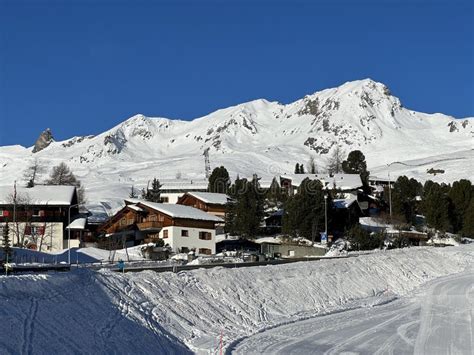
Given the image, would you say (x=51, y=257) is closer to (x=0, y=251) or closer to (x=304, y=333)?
(x=0, y=251)

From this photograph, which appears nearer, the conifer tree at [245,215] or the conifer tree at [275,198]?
the conifer tree at [245,215]

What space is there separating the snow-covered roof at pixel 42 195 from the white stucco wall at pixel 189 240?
14.6m

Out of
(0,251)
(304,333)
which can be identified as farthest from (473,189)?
(304,333)

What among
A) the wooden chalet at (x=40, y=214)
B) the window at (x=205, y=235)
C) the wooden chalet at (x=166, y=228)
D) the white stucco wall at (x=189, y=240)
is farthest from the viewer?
the wooden chalet at (x=40, y=214)

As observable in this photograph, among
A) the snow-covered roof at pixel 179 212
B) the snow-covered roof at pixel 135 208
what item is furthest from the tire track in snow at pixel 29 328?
the snow-covered roof at pixel 135 208

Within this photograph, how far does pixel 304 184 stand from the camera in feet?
270

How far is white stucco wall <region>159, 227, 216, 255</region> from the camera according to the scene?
3063 inches

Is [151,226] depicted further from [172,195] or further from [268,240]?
[172,195]

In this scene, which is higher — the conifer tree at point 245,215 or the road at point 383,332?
the conifer tree at point 245,215

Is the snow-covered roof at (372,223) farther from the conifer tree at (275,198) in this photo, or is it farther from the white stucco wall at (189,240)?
the white stucco wall at (189,240)

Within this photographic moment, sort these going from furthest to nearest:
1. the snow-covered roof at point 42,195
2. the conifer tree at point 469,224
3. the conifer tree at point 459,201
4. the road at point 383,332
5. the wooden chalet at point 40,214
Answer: the conifer tree at point 459,201 < the conifer tree at point 469,224 < the snow-covered roof at point 42,195 < the wooden chalet at point 40,214 < the road at point 383,332

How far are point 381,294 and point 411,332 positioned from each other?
47.8ft

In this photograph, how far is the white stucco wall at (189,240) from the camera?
3063 inches

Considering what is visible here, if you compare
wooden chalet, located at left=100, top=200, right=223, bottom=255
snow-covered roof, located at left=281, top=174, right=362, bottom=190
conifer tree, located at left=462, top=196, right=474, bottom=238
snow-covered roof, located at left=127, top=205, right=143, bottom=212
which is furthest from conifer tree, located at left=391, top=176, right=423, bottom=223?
snow-covered roof, located at left=127, top=205, right=143, bottom=212
